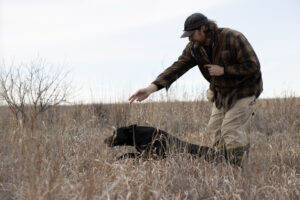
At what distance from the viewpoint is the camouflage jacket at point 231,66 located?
336 cm

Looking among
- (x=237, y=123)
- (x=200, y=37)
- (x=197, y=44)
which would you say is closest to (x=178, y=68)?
(x=197, y=44)

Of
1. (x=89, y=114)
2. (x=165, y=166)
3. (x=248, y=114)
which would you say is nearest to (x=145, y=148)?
(x=165, y=166)

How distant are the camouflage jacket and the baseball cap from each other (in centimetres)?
26

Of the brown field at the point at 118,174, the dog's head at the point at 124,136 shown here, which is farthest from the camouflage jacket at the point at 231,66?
the dog's head at the point at 124,136

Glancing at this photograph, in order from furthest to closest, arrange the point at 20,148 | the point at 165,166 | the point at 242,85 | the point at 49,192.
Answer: the point at 242,85 → the point at 165,166 → the point at 20,148 → the point at 49,192

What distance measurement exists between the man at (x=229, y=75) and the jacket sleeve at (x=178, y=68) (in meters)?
0.18

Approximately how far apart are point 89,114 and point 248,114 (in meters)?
4.04

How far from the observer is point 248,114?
3.51 m

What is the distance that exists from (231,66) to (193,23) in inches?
25.6

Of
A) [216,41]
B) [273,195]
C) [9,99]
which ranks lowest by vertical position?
[273,195]

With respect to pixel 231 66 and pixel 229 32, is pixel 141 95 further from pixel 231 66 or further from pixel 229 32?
pixel 229 32

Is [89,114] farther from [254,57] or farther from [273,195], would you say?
[273,195]

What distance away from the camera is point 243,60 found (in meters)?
3.38

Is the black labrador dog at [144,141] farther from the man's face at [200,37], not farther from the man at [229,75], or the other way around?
the man's face at [200,37]
